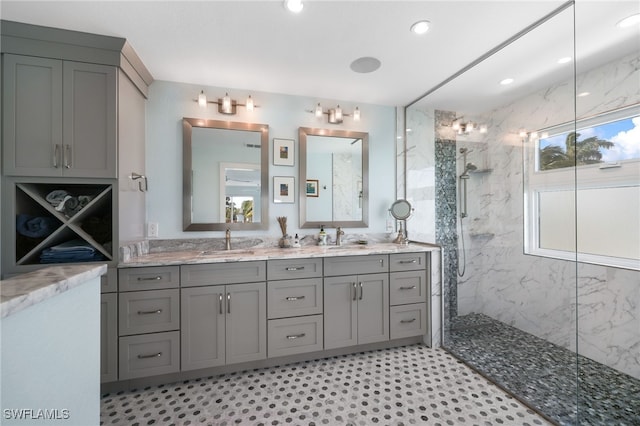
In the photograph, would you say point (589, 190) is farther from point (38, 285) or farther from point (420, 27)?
point (38, 285)

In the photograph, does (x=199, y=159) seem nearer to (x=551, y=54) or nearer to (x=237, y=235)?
(x=237, y=235)

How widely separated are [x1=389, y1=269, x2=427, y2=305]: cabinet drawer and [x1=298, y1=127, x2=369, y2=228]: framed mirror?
2.37 feet

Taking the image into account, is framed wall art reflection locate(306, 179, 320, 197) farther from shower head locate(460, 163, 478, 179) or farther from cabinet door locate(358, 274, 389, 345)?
shower head locate(460, 163, 478, 179)

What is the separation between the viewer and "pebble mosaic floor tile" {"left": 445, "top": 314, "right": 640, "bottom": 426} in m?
1.75

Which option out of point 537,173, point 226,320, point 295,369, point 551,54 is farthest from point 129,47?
point 537,173

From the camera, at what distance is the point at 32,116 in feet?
5.80

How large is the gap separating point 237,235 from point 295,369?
1.30 meters

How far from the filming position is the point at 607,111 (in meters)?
2.13

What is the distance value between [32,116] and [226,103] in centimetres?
132

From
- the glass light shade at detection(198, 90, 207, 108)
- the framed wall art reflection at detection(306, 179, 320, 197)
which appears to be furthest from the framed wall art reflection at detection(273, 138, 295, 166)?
the glass light shade at detection(198, 90, 207, 108)

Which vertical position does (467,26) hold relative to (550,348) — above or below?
above

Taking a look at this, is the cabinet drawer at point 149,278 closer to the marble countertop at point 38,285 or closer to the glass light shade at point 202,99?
the marble countertop at point 38,285

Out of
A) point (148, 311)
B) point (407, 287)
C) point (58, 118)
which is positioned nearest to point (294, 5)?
point (58, 118)

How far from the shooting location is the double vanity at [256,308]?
192cm
